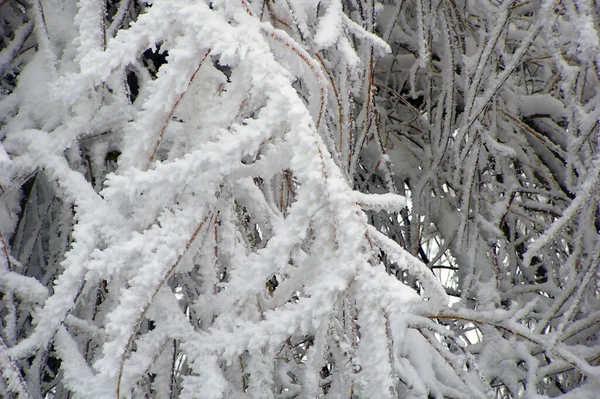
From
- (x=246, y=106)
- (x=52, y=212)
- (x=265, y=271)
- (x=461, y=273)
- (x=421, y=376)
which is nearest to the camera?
(x=265, y=271)

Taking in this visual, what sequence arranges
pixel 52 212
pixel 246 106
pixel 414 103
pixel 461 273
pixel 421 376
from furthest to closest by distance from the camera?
pixel 414 103 → pixel 461 273 → pixel 421 376 → pixel 52 212 → pixel 246 106

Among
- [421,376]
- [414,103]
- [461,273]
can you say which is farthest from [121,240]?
[414,103]

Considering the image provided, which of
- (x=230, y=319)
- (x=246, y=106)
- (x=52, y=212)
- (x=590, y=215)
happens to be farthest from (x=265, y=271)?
(x=590, y=215)

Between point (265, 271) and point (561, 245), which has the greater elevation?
point (265, 271)

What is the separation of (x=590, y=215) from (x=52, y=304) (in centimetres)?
117

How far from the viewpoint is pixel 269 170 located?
683mm

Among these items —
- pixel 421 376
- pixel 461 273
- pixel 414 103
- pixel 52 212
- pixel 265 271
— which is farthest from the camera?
pixel 414 103

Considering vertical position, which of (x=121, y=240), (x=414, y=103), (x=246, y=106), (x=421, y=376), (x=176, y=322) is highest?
(x=246, y=106)

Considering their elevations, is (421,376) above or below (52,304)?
below

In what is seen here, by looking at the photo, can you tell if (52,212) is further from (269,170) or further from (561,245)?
(561,245)

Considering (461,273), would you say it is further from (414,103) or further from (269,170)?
(269,170)

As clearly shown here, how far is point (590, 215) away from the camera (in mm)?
1255

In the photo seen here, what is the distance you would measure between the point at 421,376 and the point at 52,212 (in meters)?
0.90

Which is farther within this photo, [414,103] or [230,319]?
[414,103]
